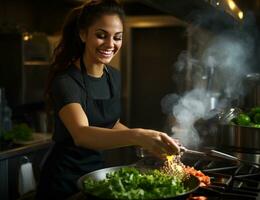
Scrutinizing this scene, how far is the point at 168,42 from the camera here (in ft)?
13.5

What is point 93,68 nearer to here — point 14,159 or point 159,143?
point 159,143

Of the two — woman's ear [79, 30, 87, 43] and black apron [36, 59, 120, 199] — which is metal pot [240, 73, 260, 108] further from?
woman's ear [79, 30, 87, 43]

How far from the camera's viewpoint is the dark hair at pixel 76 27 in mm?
1471

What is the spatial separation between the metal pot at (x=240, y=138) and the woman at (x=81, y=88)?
1.69ft

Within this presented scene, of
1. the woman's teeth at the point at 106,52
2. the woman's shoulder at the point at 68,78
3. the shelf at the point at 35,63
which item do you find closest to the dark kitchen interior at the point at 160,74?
the shelf at the point at 35,63

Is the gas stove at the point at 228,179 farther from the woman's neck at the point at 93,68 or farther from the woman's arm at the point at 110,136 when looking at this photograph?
the woman's neck at the point at 93,68

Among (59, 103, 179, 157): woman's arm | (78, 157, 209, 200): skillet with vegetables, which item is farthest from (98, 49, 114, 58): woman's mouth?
(78, 157, 209, 200): skillet with vegetables

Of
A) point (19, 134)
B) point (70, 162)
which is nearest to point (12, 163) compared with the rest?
point (19, 134)

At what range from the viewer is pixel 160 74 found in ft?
13.7

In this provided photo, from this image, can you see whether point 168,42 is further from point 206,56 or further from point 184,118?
point 184,118

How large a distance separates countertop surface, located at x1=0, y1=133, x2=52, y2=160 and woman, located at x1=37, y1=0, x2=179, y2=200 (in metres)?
1.02

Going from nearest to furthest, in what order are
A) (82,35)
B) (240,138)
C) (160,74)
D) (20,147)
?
(82,35) → (240,138) → (20,147) → (160,74)

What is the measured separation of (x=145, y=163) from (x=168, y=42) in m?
2.70

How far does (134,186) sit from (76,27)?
714mm
